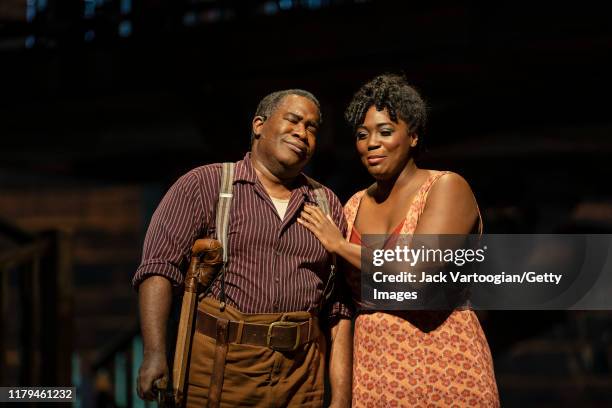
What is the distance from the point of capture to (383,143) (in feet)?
10.1

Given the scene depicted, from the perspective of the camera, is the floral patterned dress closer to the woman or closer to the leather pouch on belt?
the woman

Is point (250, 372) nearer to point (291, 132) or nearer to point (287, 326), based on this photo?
point (287, 326)

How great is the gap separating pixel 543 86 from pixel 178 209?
124 inches

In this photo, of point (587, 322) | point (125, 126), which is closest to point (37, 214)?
point (125, 126)

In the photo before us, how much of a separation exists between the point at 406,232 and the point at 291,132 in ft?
1.71

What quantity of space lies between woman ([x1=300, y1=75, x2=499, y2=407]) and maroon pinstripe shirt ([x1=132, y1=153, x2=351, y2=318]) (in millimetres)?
99

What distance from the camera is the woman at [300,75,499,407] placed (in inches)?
116

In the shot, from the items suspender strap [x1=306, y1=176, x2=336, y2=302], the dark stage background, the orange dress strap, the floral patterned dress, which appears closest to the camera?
the floral patterned dress

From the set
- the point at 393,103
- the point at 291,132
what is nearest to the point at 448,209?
the point at 393,103

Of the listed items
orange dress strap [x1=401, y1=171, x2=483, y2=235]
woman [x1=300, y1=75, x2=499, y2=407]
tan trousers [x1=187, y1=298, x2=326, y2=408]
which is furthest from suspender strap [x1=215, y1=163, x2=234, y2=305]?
orange dress strap [x1=401, y1=171, x2=483, y2=235]

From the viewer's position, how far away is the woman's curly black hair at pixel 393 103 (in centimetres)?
312

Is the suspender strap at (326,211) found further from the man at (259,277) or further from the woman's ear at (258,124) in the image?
the woman's ear at (258,124)

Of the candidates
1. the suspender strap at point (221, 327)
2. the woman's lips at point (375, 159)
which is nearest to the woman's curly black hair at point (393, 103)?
the woman's lips at point (375, 159)

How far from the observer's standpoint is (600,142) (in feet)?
20.6
